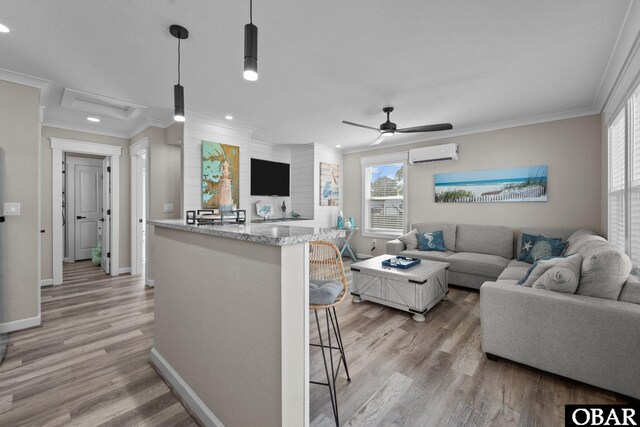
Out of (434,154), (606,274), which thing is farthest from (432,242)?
(606,274)

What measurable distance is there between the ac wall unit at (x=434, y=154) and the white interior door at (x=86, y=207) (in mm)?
6640

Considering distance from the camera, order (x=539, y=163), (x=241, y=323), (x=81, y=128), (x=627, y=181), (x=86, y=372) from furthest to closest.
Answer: (x=81, y=128), (x=539, y=163), (x=627, y=181), (x=86, y=372), (x=241, y=323)

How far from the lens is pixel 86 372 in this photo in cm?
202

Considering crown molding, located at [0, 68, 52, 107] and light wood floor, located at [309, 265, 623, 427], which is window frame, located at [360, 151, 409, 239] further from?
crown molding, located at [0, 68, 52, 107]

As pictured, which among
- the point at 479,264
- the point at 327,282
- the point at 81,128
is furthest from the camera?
the point at 81,128

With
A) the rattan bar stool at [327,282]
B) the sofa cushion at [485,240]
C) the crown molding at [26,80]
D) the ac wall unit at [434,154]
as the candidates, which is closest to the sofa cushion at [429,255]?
the sofa cushion at [485,240]

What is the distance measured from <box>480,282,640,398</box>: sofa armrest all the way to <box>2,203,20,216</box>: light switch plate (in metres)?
4.39

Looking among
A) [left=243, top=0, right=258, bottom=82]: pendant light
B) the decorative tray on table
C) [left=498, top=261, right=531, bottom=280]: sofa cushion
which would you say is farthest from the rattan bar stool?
[left=498, top=261, right=531, bottom=280]: sofa cushion

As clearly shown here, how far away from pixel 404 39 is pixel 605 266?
7.07ft

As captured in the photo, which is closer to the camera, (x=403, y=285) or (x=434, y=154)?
(x=403, y=285)

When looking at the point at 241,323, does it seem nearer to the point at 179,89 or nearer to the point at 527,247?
the point at 179,89

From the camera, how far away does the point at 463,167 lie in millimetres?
4637

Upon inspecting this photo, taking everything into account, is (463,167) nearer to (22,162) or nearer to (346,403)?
(346,403)

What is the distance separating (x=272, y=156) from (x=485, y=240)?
421 cm
